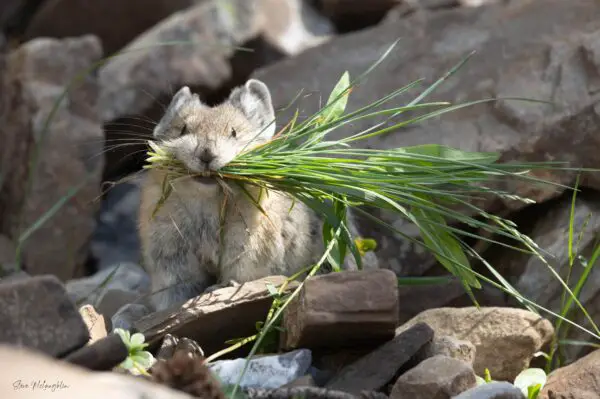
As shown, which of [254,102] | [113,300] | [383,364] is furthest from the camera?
[113,300]

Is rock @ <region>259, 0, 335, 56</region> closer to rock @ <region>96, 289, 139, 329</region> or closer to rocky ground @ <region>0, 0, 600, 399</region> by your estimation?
rocky ground @ <region>0, 0, 600, 399</region>

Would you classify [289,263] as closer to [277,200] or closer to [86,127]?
[277,200]

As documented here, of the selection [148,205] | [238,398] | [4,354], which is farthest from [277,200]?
[4,354]

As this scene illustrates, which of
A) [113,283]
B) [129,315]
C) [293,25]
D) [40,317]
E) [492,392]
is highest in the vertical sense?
[293,25]

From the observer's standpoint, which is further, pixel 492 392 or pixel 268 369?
pixel 268 369

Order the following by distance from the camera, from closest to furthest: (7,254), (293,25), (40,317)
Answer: (40,317) < (7,254) < (293,25)

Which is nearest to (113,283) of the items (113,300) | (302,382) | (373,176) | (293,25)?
(113,300)

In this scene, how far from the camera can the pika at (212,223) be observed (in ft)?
19.4

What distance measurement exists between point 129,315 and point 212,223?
729mm

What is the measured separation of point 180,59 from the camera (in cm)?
970

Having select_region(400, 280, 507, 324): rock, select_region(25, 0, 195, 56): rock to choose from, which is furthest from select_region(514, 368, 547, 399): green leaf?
select_region(25, 0, 195, 56): rock

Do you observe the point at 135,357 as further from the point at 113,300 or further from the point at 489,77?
the point at 489,77

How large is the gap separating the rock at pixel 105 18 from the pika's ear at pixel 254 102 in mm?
4750

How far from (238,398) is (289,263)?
2.02 meters
